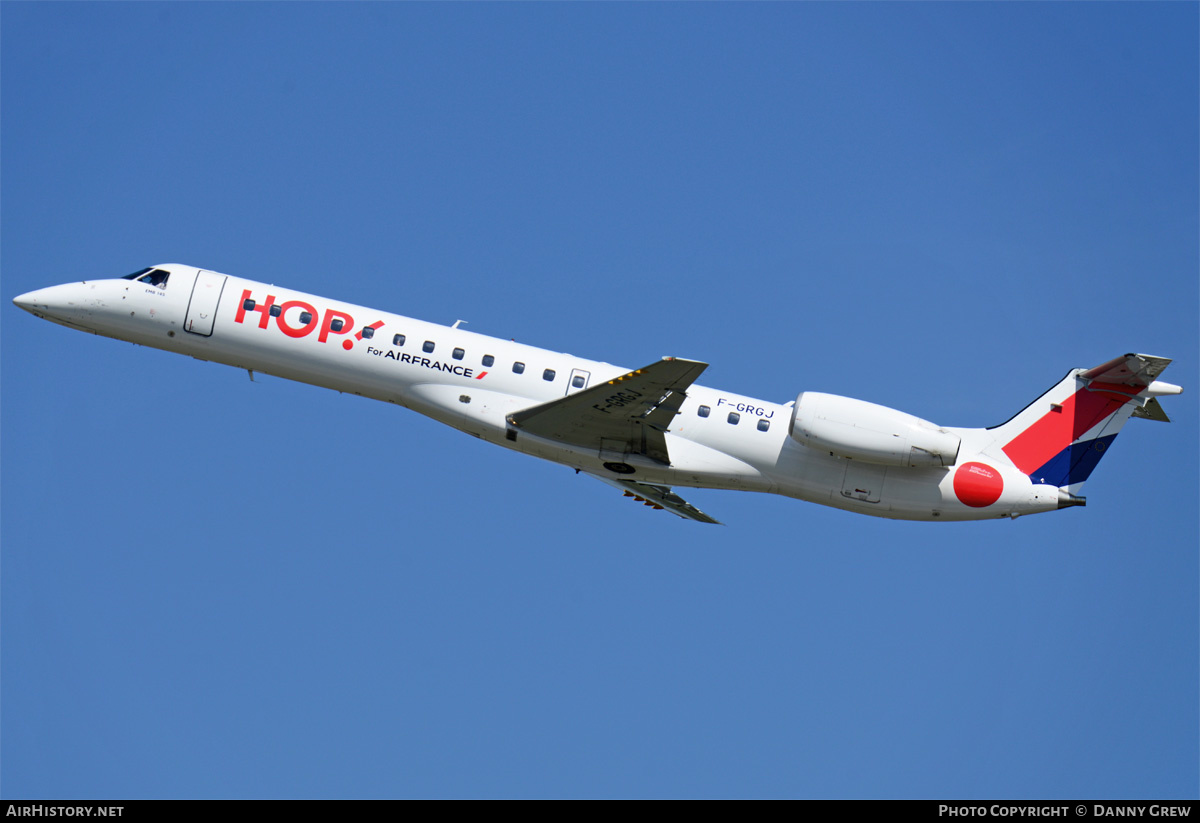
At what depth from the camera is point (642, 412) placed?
2455 cm

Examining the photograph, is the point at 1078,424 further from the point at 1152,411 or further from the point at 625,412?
the point at 625,412

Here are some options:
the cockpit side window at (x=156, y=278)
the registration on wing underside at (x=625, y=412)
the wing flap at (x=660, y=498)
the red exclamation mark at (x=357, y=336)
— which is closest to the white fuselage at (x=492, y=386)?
the red exclamation mark at (x=357, y=336)

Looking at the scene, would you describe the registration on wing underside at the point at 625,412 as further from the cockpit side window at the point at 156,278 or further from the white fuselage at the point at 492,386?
the cockpit side window at the point at 156,278

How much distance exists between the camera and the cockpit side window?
2748cm

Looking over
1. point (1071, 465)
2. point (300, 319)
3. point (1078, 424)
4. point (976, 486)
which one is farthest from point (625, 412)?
point (1078, 424)

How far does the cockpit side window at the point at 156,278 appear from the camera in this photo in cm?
2748

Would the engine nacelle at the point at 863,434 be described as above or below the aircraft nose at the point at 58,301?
below

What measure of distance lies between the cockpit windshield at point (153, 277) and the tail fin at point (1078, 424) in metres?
19.2

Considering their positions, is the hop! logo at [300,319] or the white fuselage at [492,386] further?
the hop! logo at [300,319]

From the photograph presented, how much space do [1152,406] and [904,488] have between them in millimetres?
5843

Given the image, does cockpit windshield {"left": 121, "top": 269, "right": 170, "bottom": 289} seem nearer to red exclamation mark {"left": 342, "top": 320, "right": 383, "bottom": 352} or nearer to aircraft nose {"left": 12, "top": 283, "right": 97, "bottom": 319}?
aircraft nose {"left": 12, "top": 283, "right": 97, "bottom": 319}

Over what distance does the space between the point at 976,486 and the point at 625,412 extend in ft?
25.9

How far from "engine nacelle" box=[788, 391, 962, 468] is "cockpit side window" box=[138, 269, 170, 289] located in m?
14.4

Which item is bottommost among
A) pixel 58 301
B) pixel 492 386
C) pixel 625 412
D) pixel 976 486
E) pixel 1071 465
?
pixel 976 486
